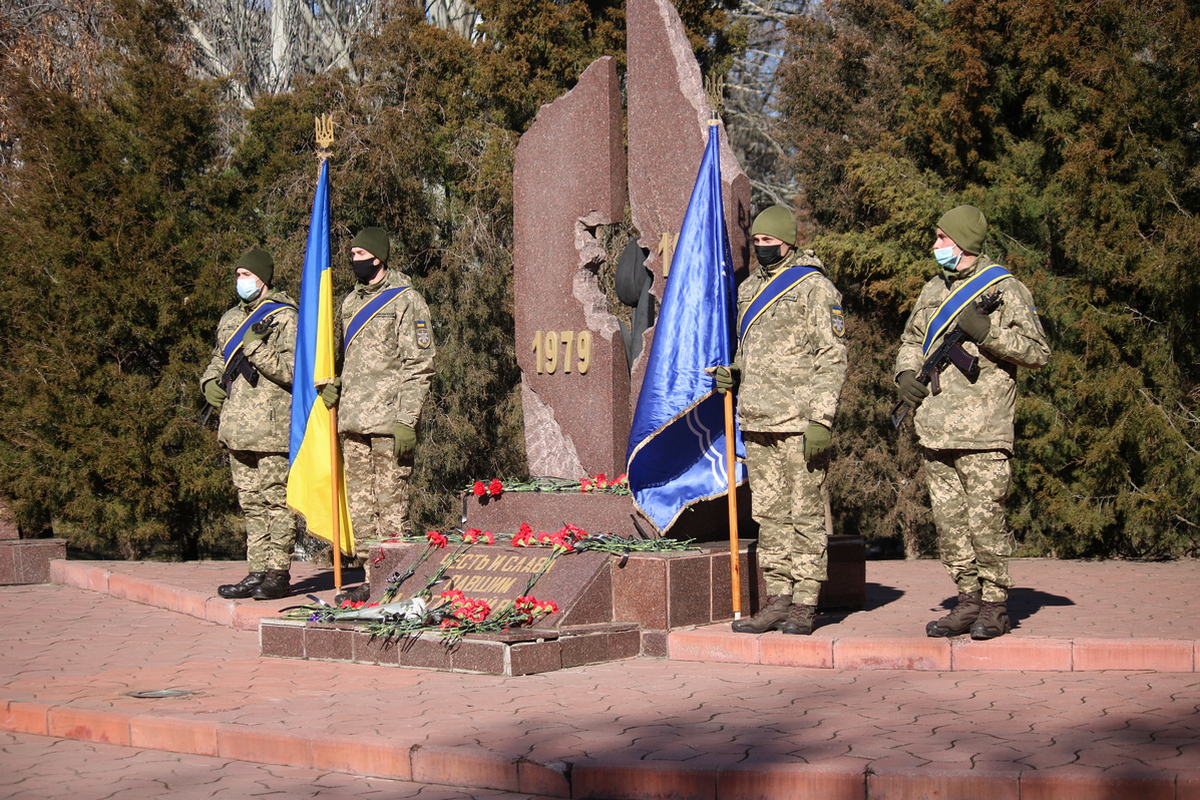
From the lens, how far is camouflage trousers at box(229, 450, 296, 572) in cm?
884

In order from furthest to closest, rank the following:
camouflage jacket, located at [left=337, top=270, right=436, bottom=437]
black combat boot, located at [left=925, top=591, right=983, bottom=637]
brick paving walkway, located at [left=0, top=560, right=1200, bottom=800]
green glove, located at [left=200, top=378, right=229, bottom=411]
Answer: green glove, located at [left=200, top=378, right=229, bottom=411], camouflage jacket, located at [left=337, top=270, right=436, bottom=437], black combat boot, located at [left=925, top=591, right=983, bottom=637], brick paving walkway, located at [left=0, top=560, right=1200, bottom=800]

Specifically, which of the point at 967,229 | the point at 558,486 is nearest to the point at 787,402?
the point at 967,229

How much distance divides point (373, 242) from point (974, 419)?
409cm

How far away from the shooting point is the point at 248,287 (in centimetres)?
882

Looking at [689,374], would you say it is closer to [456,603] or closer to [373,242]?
[456,603]

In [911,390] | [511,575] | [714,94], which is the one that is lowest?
[511,575]

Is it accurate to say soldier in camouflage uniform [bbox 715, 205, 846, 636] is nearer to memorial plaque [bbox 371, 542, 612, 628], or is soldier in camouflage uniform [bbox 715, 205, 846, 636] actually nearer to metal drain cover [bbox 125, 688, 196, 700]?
memorial plaque [bbox 371, 542, 612, 628]

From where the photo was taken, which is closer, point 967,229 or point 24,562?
point 967,229

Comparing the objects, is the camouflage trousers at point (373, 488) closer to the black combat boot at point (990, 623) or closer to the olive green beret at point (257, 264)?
the olive green beret at point (257, 264)

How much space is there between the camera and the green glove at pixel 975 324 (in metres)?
6.14

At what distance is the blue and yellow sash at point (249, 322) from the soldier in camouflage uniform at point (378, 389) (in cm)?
90

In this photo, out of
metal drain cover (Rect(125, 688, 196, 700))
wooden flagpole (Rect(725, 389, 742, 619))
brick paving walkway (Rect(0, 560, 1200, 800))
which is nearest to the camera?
brick paving walkway (Rect(0, 560, 1200, 800))

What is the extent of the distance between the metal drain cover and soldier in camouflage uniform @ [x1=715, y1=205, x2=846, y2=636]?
2.89 metres

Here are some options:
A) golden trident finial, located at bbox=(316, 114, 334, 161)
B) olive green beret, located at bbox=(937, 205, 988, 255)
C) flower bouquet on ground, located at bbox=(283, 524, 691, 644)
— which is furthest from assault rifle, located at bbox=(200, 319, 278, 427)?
olive green beret, located at bbox=(937, 205, 988, 255)
